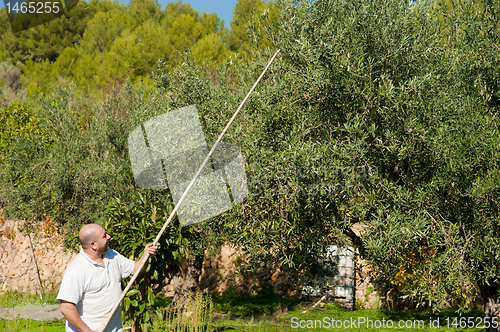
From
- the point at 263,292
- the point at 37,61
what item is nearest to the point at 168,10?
the point at 37,61

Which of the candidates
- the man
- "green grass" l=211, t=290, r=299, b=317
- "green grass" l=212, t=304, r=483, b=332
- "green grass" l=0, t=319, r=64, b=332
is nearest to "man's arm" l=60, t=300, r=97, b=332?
the man

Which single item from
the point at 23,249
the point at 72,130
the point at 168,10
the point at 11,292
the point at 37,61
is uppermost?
the point at 168,10

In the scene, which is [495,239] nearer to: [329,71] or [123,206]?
[329,71]

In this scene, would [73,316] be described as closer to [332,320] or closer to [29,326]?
[29,326]

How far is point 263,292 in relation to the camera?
18.1 metres

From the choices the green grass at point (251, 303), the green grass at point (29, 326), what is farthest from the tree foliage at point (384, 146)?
the green grass at point (251, 303)

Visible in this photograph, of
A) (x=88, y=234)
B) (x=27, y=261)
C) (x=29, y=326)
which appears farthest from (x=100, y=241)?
(x=27, y=261)

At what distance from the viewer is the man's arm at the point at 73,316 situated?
433 cm

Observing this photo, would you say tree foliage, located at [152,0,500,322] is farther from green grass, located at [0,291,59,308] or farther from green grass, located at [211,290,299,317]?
green grass, located at [0,291,59,308]

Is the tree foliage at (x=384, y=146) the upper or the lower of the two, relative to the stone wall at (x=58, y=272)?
upper

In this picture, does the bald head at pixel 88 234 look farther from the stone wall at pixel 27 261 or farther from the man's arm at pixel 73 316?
the stone wall at pixel 27 261

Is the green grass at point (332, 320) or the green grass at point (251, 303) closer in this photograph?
the green grass at point (332, 320)

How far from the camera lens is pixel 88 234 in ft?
15.4

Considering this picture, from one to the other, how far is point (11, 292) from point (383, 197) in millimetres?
17301
